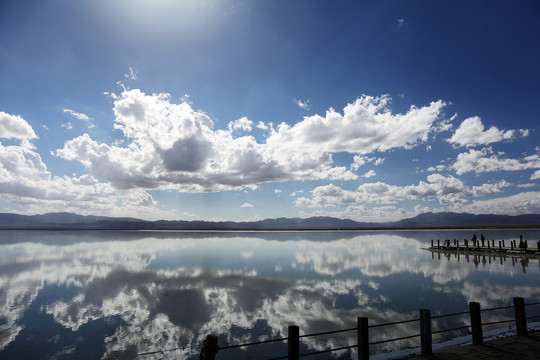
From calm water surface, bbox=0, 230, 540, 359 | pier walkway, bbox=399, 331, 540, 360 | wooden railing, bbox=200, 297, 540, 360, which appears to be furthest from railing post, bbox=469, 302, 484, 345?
calm water surface, bbox=0, 230, 540, 359

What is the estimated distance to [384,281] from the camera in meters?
32.2

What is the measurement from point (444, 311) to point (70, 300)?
31.6 meters

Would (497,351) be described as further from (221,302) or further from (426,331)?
(221,302)

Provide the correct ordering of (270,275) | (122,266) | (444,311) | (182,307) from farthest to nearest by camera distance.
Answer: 1. (122,266)
2. (270,275)
3. (182,307)
4. (444,311)

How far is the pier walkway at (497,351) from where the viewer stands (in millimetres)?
10555

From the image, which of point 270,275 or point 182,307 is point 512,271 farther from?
point 182,307

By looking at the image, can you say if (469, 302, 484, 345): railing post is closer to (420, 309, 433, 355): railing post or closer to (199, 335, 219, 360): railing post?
(420, 309, 433, 355): railing post

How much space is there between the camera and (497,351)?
11.0 meters

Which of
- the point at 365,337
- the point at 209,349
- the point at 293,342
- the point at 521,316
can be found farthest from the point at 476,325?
the point at 209,349

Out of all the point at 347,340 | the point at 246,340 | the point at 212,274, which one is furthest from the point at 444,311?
the point at 212,274

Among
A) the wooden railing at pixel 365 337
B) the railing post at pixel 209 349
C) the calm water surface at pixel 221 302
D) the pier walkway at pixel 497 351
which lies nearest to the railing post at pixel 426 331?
the wooden railing at pixel 365 337

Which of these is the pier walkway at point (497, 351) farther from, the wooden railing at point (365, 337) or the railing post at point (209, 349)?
the railing post at point (209, 349)

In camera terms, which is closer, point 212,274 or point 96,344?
point 96,344

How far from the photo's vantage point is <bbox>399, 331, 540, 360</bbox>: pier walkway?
10.6m
